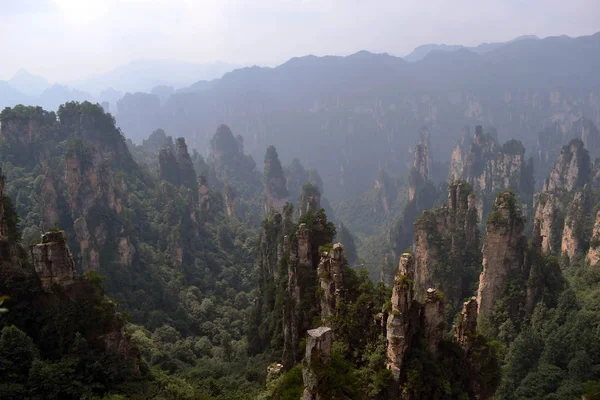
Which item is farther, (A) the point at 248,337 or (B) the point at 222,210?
(B) the point at 222,210

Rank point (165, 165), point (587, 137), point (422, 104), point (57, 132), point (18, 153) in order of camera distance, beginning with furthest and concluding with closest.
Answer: point (422, 104), point (587, 137), point (165, 165), point (57, 132), point (18, 153)

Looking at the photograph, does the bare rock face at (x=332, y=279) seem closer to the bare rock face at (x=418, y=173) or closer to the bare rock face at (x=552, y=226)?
the bare rock face at (x=552, y=226)

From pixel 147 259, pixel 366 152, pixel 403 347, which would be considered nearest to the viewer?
pixel 403 347

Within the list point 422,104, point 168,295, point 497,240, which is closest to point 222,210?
point 168,295

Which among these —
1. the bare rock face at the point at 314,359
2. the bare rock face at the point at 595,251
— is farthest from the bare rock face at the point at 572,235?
the bare rock face at the point at 314,359

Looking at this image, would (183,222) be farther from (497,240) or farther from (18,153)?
(497,240)

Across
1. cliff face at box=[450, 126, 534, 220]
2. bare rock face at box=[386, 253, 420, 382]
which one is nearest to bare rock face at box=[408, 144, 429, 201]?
cliff face at box=[450, 126, 534, 220]

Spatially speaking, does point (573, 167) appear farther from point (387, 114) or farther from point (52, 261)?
point (387, 114)

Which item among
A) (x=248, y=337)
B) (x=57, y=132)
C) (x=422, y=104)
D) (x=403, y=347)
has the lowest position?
(x=248, y=337)

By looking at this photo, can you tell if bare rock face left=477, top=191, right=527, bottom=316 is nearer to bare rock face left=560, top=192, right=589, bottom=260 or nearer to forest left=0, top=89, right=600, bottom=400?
forest left=0, top=89, right=600, bottom=400
